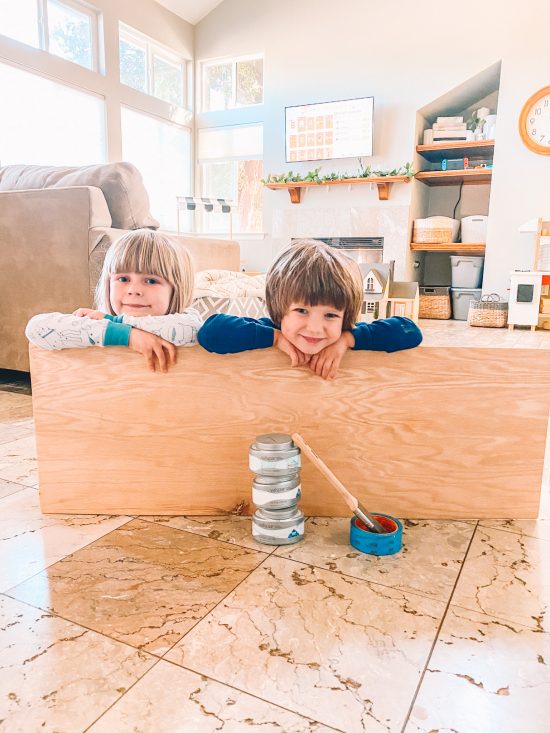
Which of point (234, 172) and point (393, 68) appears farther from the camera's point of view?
point (234, 172)

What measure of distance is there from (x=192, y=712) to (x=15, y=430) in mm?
1410

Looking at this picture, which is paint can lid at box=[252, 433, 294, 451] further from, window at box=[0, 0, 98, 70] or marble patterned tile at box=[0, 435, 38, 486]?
window at box=[0, 0, 98, 70]

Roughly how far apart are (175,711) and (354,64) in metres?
6.14

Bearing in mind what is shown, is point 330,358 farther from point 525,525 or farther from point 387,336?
point 525,525

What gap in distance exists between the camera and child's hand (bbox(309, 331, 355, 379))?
1.09m

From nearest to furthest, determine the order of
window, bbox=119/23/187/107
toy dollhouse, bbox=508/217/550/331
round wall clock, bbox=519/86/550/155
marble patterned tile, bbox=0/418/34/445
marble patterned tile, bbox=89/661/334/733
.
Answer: marble patterned tile, bbox=89/661/334/733 < marble patterned tile, bbox=0/418/34/445 < toy dollhouse, bbox=508/217/550/331 < round wall clock, bbox=519/86/550/155 < window, bbox=119/23/187/107

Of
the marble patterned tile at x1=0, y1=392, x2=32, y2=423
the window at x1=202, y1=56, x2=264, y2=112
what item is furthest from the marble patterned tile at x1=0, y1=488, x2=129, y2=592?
the window at x1=202, y1=56, x2=264, y2=112

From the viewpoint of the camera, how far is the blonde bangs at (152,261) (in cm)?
121

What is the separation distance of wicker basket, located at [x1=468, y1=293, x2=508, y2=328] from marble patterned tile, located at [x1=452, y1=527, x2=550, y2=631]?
Result: 4.15 metres

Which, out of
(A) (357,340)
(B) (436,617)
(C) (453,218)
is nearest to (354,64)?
(C) (453,218)

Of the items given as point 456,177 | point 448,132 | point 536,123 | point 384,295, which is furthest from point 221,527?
point 456,177

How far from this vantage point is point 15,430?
1798 mm

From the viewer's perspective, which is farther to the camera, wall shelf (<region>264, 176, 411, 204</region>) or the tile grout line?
wall shelf (<region>264, 176, 411, 204</region>)

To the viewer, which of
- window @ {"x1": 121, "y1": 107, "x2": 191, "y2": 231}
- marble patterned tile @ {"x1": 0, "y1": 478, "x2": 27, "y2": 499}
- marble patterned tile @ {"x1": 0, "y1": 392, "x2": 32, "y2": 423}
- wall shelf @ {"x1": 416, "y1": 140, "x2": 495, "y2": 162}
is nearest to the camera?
marble patterned tile @ {"x1": 0, "y1": 478, "x2": 27, "y2": 499}
